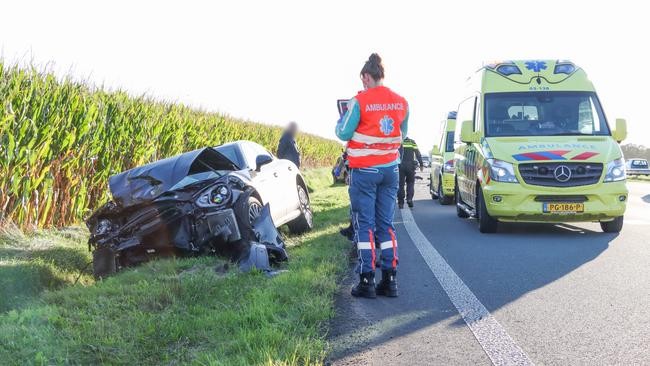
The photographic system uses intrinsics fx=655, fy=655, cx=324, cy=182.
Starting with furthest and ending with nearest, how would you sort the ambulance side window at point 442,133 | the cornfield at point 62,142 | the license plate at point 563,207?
the ambulance side window at point 442,133
the license plate at point 563,207
the cornfield at point 62,142

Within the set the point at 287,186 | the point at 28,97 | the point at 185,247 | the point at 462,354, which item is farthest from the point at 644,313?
the point at 28,97

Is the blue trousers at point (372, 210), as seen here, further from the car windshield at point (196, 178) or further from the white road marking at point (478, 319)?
the car windshield at point (196, 178)

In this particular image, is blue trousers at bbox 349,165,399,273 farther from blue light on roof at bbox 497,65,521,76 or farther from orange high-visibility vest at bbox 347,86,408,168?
blue light on roof at bbox 497,65,521,76

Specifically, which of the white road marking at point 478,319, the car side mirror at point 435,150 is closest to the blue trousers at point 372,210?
the white road marking at point 478,319

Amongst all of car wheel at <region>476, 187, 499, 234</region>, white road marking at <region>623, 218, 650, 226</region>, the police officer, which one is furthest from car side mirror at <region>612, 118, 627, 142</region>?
the police officer

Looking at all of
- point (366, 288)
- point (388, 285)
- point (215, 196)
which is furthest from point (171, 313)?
point (215, 196)

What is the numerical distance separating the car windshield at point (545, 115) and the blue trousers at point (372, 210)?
5.17 meters

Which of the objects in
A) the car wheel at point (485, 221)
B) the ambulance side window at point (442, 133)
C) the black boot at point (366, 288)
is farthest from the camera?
the ambulance side window at point (442, 133)

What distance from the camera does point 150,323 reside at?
14.6ft

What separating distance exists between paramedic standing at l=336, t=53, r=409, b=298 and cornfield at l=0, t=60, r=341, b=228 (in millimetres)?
5147

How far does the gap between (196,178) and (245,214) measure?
0.83 metres

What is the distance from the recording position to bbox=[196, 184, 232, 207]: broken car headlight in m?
6.89

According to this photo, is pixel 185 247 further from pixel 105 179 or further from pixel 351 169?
pixel 105 179

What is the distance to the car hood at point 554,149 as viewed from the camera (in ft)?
31.0
